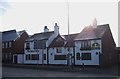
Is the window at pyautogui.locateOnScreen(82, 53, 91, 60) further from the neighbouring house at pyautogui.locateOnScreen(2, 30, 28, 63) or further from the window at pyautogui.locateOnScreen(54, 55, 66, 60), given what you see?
the neighbouring house at pyautogui.locateOnScreen(2, 30, 28, 63)

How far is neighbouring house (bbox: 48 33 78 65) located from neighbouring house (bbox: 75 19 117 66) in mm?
1762

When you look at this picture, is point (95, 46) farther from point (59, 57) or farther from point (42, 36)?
point (42, 36)

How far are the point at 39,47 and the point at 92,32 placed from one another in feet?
48.0

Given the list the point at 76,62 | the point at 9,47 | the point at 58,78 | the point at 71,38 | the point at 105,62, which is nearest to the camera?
the point at 58,78

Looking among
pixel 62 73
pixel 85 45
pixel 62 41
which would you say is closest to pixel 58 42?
pixel 62 41

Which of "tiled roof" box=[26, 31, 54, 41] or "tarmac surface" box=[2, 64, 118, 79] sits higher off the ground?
"tiled roof" box=[26, 31, 54, 41]

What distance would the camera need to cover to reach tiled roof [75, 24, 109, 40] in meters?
48.3

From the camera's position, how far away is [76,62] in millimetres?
50656

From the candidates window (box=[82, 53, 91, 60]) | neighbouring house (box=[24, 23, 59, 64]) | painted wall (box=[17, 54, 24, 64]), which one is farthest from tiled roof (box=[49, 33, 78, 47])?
painted wall (box=[17, 54, 24, 64])

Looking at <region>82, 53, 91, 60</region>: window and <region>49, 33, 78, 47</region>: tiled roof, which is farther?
<region>49, 33, 78, 47</region>: tiled roof

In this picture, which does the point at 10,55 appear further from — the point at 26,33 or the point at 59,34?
the point at 59,34

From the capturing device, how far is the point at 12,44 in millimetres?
66125

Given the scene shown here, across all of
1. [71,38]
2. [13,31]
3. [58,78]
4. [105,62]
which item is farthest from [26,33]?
[58,78]

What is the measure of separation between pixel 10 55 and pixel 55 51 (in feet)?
57.7
